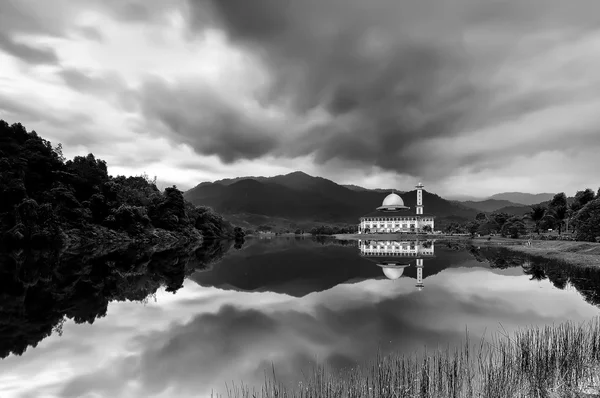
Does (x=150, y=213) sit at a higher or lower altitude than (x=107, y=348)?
higher

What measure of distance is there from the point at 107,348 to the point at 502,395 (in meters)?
11.0

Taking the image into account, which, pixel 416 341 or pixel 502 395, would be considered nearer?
pixel 502 395

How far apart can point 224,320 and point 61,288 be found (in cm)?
1222

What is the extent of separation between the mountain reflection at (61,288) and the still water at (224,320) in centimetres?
8

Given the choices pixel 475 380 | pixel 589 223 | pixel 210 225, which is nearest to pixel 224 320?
pixel 475 380

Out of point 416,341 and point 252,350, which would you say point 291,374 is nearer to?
point 252,350

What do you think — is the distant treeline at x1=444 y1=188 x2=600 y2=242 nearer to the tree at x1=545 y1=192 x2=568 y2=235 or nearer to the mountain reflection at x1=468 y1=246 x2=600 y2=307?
the tree at x1=545 y1=192 x2=568 y2=235

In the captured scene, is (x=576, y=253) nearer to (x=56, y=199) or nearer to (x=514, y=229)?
(x=514, y=229)

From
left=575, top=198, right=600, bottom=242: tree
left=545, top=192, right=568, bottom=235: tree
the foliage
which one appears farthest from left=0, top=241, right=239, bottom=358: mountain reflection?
left=545, top=192, right=568, bottom=235: tree

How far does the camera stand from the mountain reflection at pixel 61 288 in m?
12.6

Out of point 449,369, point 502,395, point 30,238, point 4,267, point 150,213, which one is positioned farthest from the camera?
point 150,213

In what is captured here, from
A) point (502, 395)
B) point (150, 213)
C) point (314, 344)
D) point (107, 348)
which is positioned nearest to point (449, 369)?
point (502, 395)

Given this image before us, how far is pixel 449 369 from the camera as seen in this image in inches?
A: 294

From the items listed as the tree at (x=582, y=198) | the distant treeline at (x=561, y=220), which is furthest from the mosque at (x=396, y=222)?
the tree at (x=582, y=198)
